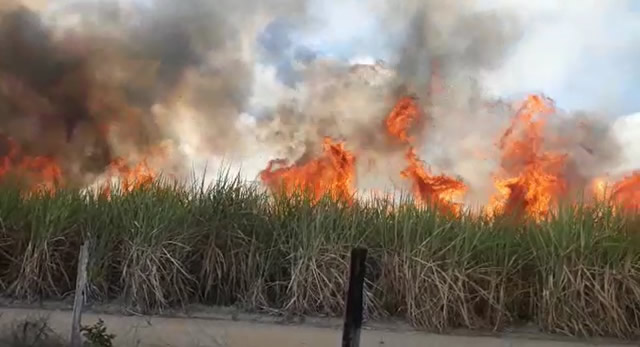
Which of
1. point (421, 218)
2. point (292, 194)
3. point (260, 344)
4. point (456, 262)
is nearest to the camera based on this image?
point (260, 344)

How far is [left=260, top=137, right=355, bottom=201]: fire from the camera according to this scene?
8594mm

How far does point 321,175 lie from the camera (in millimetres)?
12781

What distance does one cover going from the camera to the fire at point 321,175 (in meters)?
8.59

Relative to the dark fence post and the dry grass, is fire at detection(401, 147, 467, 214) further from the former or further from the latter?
the dark fence post

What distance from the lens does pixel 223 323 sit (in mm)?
6879

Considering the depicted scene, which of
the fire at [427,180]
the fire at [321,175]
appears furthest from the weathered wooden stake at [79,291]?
the fire at [427,180]

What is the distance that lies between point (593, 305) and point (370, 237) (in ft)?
7.90

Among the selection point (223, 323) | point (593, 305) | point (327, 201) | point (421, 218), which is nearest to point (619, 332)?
point (593, 305)

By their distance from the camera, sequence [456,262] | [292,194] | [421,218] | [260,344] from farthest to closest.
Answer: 1. [292,194]
2. [421,218]
3. [456,262]
4. [260,344]

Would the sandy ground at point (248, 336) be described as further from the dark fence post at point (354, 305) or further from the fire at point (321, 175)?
the dark fence post at point (354, 305)

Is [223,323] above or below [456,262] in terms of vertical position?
below

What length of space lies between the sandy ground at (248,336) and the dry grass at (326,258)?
0.35m

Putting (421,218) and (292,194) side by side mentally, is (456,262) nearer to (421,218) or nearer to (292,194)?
(421,218)

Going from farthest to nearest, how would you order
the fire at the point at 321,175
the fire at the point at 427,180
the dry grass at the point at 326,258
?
the fire at the point at 427,180
the fire at the point at 321,175
the dry grass at the point at 326,258
